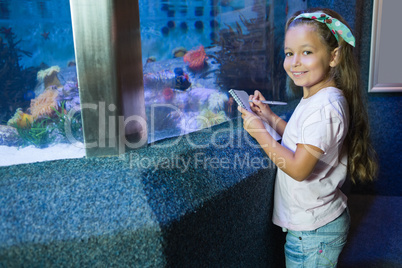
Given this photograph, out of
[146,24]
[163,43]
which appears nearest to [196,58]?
[163,43]

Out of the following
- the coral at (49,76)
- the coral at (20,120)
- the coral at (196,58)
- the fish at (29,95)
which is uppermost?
the coral at (196,58)

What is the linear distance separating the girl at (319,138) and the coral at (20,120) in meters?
0.81

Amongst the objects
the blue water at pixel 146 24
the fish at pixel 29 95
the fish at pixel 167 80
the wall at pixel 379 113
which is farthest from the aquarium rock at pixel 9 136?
the wall at pixel 379 113

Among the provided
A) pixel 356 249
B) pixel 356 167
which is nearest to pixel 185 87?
pixel 356 167

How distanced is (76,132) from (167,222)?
1.83 feet

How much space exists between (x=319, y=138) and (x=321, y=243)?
470mm

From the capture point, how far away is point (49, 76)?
1126 millimetres

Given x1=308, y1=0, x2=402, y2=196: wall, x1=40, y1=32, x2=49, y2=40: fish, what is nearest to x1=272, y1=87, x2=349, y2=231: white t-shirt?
x1=40, y1=32, x2=49, y2=40: fish

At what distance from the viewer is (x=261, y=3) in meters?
1.82

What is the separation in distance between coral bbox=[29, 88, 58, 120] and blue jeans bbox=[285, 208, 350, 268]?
1.09 m

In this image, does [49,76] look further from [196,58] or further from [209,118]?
[209,118]

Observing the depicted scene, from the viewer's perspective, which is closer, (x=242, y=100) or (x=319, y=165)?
(x=319, y=165)

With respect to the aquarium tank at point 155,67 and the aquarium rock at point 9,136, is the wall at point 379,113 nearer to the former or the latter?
the aquarium tank at point 155,67

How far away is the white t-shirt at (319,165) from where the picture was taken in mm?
1074
